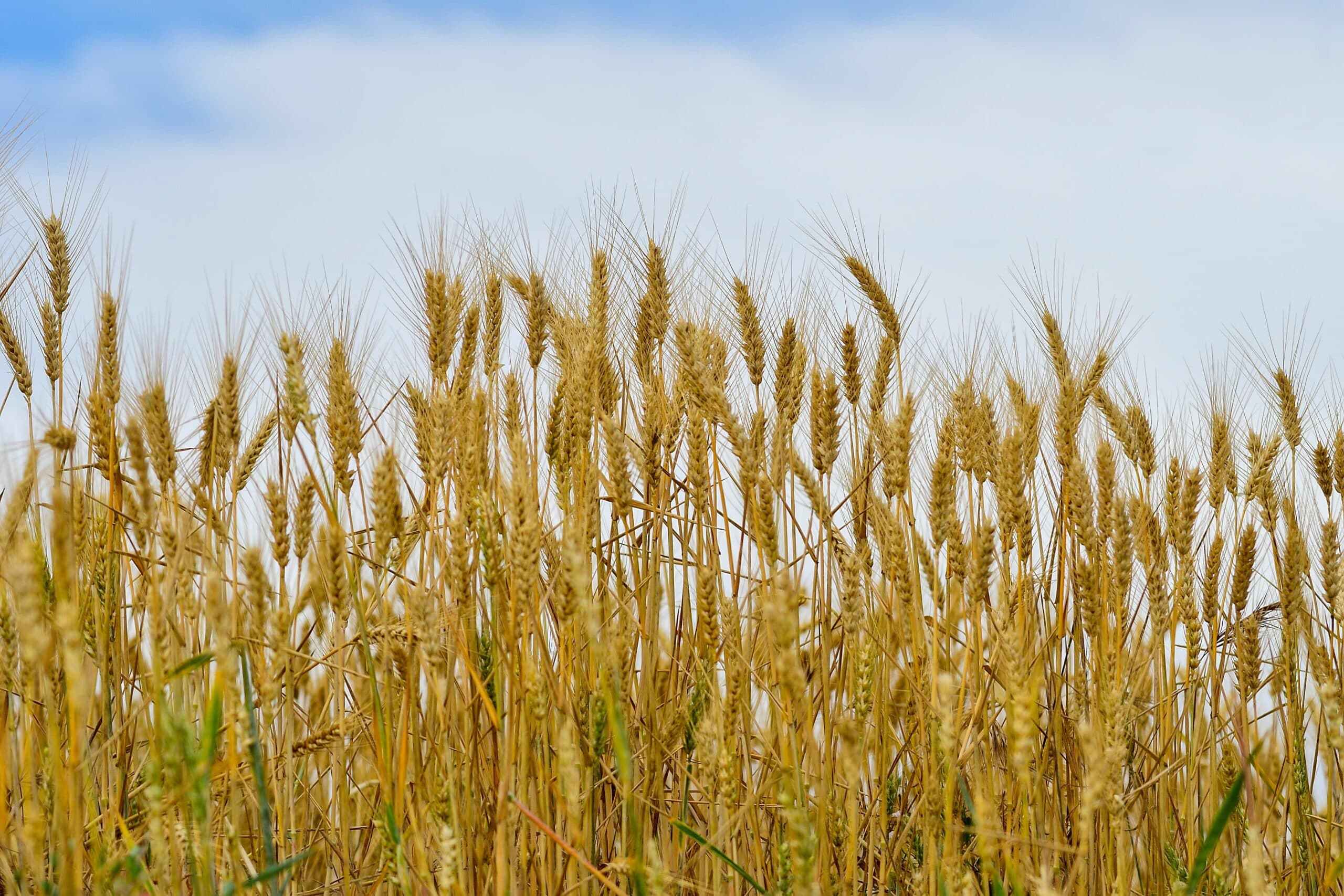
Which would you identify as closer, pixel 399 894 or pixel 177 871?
pixel 177 871

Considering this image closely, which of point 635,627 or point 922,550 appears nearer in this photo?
point 922,550

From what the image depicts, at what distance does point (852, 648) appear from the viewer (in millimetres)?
1768

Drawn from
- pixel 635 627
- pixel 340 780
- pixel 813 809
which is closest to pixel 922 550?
pixel 813 809

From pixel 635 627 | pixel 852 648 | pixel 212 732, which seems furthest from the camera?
pixel 635 627

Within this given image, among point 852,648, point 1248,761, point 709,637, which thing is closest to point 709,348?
point 852,648

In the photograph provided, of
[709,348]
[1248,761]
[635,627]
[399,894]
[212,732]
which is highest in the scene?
[709,348]

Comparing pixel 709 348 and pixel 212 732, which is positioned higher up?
pixel 709 348

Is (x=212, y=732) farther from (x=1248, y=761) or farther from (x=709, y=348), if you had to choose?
(x=709, y=348)

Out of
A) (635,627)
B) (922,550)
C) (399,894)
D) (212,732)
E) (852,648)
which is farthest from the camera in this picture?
(635,627)

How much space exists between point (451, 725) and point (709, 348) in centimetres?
96

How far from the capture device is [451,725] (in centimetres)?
207

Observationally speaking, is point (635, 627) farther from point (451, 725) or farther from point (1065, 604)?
point (1065, 604)

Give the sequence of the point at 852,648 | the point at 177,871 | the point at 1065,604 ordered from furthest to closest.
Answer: the point at 1065,604 → the point at 852,648 → the point at 177,871

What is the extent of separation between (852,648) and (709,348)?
33.9 inches
